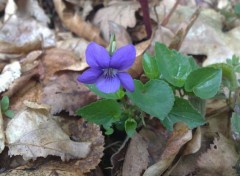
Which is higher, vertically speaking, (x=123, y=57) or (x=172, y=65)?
(x=123, y=57)

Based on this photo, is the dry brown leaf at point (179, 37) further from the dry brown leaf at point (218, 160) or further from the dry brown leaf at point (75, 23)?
the dry brown leaf at point (218, 160)

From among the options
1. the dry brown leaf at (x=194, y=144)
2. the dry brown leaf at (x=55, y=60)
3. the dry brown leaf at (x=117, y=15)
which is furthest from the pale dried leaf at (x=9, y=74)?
the dry brown leaf at (x=194, y=144)

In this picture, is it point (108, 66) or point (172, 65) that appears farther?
point (172, 65)

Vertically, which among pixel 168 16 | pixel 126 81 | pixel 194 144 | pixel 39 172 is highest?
pixel 126 81

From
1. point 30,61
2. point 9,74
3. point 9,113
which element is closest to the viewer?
point 9,113

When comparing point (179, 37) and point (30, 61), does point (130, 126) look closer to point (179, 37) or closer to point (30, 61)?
point (179, 37)

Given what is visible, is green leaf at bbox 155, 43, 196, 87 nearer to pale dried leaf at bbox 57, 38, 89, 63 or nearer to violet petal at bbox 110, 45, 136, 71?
violet petal at bbox 110, 45, 136, 71

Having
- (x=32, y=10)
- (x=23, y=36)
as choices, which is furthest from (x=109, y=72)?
(x=32, y=10)

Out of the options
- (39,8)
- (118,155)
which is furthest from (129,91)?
(39,8)
